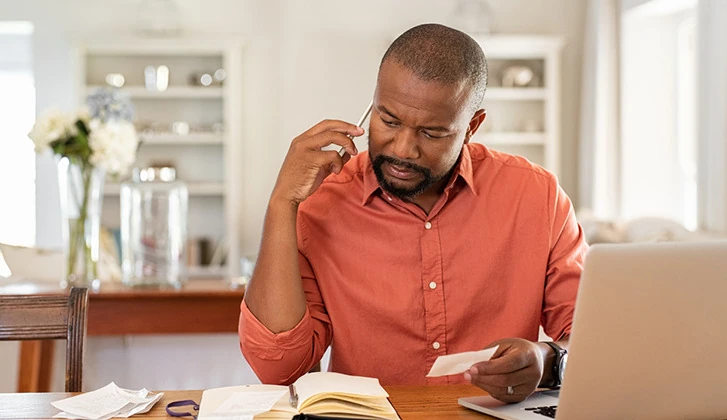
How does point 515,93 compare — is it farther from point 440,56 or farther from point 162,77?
point 440,56

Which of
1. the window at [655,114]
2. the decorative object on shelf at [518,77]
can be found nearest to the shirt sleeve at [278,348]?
the window at [655,114]

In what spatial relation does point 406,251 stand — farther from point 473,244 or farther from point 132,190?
point 132,190

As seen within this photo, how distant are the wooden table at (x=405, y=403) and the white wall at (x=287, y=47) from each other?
461 centimetres

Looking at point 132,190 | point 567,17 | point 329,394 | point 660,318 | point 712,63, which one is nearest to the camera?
point 660,318

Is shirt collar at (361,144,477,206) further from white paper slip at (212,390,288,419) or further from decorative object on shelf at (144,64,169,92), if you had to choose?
decorative object on shelf at (144,64,169,92)

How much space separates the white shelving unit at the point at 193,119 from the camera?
5934 millimetres

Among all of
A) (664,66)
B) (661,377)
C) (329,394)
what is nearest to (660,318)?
(661,377)

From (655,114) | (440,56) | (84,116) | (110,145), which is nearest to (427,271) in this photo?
(440,56)

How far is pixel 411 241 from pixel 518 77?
424 centimetres

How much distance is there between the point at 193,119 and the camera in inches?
241

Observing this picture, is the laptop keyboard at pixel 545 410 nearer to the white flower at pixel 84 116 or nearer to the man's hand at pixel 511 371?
the man's hand at pixel 511 371

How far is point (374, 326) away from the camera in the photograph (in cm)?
166

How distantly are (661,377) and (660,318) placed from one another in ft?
0.30

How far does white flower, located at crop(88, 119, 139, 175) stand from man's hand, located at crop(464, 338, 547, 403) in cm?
201
